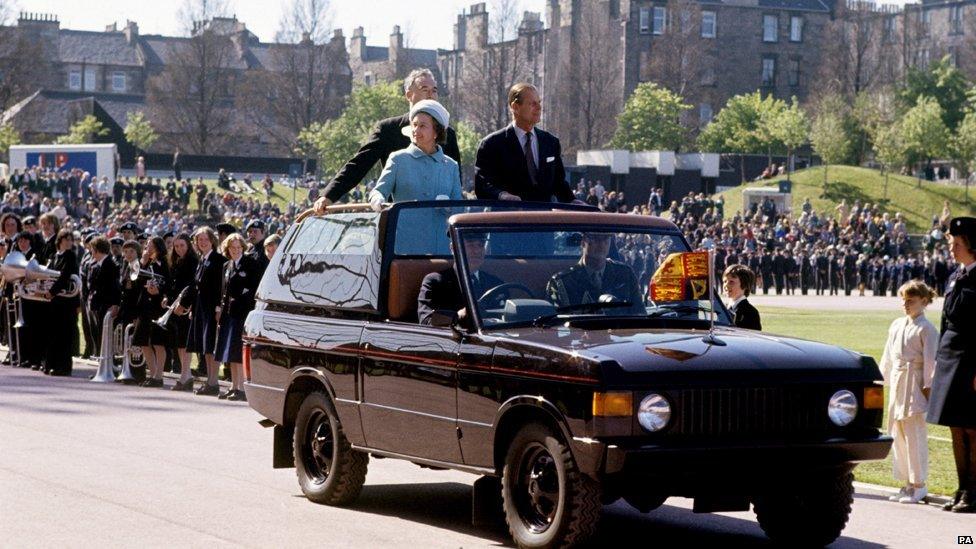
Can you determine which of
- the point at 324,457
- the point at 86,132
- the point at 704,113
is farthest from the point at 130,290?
the point at 86,132

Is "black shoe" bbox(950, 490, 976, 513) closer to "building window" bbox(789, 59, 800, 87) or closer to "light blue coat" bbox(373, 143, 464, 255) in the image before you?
"light blue coat" bbox(373, 143, 464, 255)

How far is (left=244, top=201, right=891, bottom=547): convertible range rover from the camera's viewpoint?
825cm

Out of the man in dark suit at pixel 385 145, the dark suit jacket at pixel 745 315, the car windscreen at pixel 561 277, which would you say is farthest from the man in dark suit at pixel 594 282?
the dark suit jacket at pixel 745 315

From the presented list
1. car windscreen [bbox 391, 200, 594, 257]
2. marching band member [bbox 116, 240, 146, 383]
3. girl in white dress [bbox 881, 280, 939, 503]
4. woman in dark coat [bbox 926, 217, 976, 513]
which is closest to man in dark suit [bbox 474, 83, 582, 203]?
car windscreen [bbox 391, 200, 594, 257]

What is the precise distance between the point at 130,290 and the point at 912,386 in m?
12.6

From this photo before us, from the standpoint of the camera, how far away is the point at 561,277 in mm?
9492

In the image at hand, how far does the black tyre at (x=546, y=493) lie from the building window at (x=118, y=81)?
149104mm

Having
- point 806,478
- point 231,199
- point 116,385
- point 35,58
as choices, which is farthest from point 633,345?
point 35,58

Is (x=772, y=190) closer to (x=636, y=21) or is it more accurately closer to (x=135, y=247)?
(x=636, y=21)

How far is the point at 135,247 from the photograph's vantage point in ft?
72.5

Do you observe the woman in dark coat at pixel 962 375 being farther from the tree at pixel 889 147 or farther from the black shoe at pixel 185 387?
the tree at pixel 889 147

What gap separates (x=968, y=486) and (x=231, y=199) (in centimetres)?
7078

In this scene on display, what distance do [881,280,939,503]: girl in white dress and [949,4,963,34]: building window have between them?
136869 millimetres

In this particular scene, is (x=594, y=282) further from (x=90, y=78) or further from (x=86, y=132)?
(x=90, y=78)
